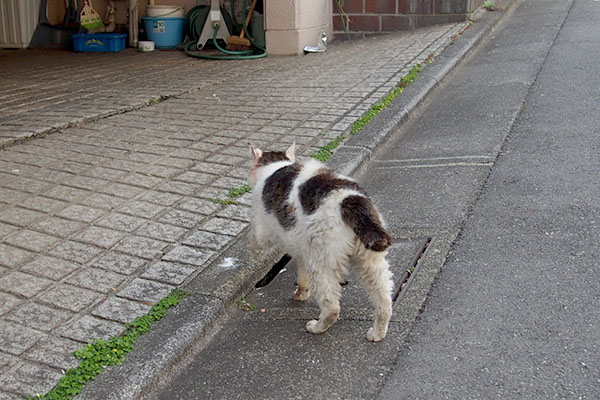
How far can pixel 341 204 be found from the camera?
3459mm

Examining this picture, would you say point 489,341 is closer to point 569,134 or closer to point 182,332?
point 182,332

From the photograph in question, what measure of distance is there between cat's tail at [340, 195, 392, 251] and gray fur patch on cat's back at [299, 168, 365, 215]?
0.47 ft

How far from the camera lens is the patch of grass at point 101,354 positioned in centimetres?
316

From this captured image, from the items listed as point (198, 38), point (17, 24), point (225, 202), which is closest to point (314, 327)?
point (225, 202)

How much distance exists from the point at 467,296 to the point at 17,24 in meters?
11.3

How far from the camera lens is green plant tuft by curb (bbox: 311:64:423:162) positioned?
627 centimetres

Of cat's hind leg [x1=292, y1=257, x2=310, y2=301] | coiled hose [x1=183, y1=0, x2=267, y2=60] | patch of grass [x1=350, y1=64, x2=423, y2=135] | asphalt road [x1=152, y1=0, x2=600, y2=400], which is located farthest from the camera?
coiled hose [x1=183, y1=0, x2=267, y2=60]

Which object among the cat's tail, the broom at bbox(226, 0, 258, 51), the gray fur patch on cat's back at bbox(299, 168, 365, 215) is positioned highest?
Answer: the broom at bbox(226, 0, 258, 51)

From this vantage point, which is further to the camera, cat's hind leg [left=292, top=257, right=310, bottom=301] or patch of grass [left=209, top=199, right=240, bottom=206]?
patch of grass [left=209, top=199, right=240, bottom=206]

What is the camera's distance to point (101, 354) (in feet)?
11.2

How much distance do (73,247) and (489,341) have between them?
2.78m

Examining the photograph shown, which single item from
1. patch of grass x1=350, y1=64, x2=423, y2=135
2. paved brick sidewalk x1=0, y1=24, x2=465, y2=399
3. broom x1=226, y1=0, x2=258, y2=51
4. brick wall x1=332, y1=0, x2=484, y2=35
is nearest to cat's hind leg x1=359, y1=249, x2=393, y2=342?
paved brick sidewalk x1=0, y1=24, x2=465, y2=399

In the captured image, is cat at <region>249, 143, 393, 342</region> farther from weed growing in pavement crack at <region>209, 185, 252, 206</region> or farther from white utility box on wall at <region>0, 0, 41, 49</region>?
white utility box on wall at <region>0, 0, 41, 49</region>

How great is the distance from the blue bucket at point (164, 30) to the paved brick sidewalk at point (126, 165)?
3.81 ft
